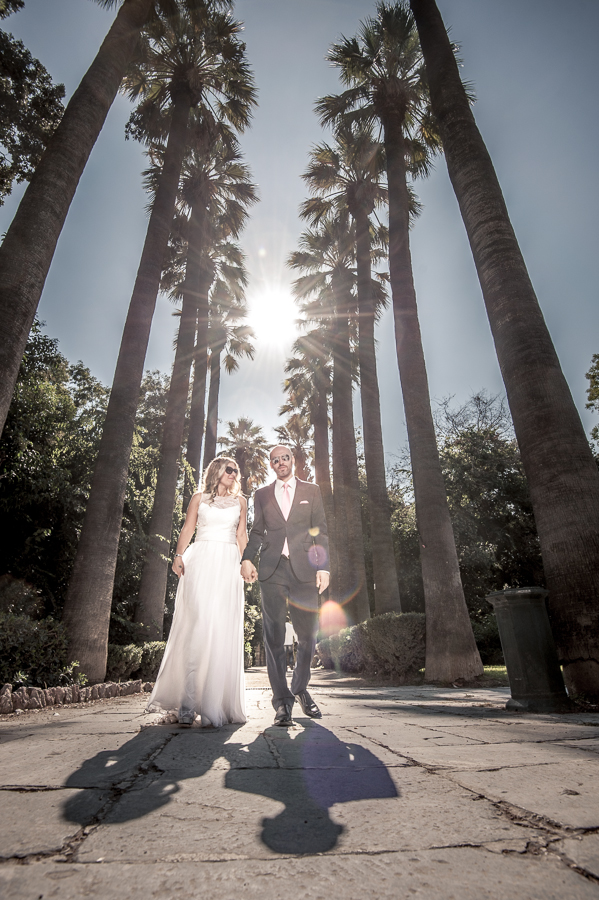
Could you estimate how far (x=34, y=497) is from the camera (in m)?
7.67

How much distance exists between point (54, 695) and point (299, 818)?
206 inches

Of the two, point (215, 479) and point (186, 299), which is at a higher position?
point (186, 299)

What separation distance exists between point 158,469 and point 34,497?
431cm

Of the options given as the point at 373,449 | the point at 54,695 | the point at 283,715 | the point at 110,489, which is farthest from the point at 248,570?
the point at 373,449

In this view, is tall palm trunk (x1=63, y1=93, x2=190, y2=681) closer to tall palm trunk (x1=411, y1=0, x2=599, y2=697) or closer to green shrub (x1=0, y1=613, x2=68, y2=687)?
green shrub (x1=0, y1=613, x2=68, y2=687)

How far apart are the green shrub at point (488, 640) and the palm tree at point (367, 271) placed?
463cm

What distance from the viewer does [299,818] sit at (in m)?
1.39

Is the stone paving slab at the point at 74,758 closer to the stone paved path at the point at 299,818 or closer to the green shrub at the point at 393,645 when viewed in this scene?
the stone paved path at the point at 299,818

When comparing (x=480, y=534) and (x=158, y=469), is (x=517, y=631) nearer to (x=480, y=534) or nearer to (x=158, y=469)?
(x=158, y=469)

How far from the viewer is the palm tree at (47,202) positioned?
5.00 meters

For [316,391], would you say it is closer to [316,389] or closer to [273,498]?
[316,389]

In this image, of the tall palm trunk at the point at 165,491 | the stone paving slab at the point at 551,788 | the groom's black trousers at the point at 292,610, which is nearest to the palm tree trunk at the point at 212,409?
the tall palm trunk at the point at 165,491

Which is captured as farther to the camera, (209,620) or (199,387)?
(199,387)

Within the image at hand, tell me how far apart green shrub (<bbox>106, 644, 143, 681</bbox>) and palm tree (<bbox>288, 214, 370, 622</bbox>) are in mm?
7783
